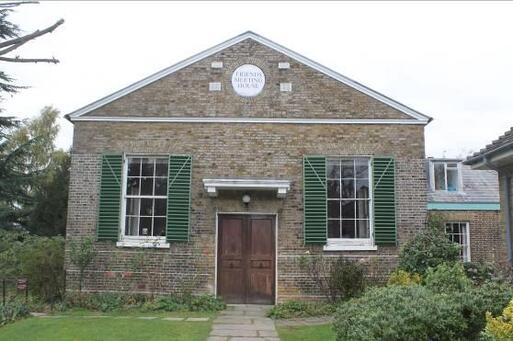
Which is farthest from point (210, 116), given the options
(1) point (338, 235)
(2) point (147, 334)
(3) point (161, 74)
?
(2) point (147, 334)

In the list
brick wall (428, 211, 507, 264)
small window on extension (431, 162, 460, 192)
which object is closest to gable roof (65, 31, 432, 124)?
brick wall (428, 211, 507, 264)

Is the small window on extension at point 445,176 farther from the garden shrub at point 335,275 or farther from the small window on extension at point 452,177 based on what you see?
the garden shrub at point 335,275

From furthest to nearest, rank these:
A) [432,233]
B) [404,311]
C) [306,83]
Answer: [306,83] → [432,233] → [404,311]

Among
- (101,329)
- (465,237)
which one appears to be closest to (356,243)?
(101,329)

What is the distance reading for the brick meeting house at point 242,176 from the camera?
12969 millimetres

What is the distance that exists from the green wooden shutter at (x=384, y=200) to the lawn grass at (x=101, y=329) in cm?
483

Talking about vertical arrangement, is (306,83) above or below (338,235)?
above

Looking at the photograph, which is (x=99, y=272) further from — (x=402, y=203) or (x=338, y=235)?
(x=402, y=203)

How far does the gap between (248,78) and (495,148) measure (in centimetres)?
653

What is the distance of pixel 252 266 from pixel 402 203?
4.02 metres

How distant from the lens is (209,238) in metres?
13.0

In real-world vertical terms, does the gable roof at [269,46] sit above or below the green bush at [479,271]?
above

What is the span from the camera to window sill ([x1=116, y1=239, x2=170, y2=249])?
1296cm

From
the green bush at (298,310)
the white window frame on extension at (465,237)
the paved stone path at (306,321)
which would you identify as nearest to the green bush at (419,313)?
the paved stone path at (306,321)
